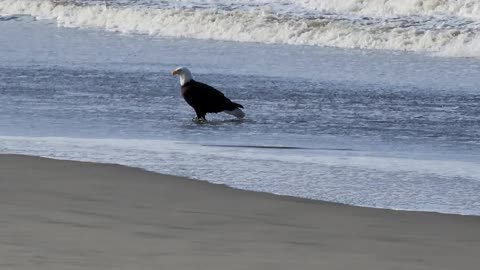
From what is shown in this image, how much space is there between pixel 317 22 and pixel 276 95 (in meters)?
9.67

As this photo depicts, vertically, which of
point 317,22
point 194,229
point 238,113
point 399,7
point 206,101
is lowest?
point 194,229

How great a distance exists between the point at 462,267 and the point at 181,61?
12.6 meters

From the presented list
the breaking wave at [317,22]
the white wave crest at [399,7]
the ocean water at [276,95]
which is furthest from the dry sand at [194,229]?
the white wave crest at [399,7]

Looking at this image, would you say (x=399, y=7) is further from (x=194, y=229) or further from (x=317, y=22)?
(x=194, y=229)

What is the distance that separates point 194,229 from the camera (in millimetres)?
6676

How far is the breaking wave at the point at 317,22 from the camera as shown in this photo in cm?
2147

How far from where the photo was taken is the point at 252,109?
1310 centimetres

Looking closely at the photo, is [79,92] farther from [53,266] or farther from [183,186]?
[53,266]

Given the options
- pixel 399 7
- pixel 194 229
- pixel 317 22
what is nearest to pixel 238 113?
pixel 194 229

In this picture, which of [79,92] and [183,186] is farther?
[79,92]

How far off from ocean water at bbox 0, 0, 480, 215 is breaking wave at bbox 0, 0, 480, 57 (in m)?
0.05

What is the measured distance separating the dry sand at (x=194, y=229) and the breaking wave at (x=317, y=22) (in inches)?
498

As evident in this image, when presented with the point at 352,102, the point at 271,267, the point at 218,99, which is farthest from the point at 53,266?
the point at 352,102

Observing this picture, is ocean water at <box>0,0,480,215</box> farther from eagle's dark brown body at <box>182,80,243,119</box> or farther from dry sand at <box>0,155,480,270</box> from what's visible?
dry sand at <box>0,155,480,270</box>
